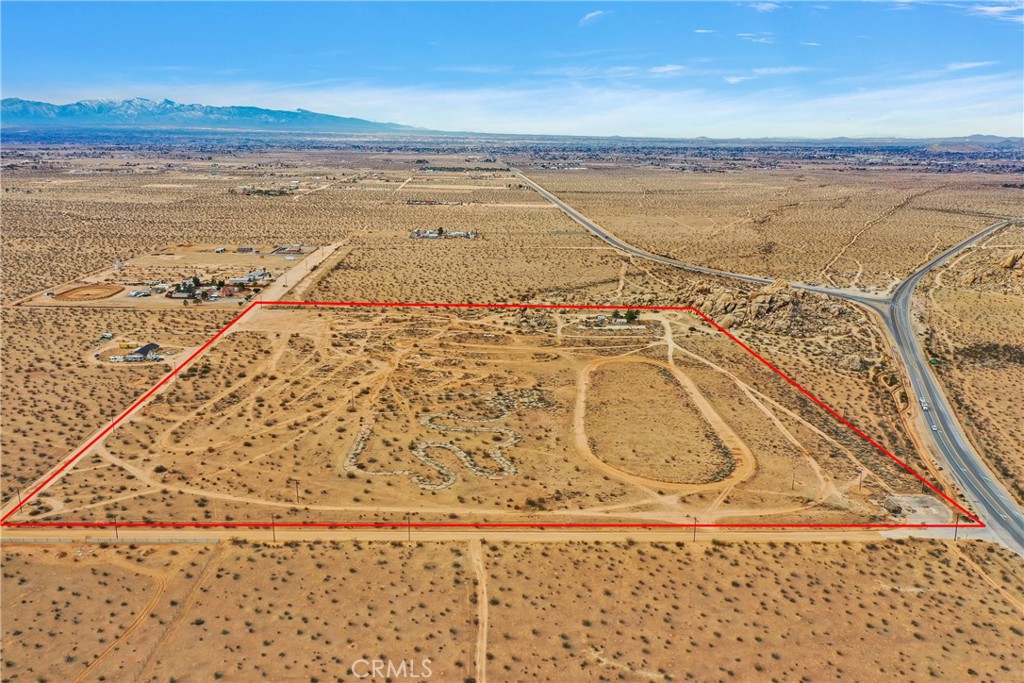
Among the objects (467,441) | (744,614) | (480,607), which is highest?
(467,441)

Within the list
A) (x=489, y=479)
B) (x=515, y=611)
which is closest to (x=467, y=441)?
(x=489, y=479)

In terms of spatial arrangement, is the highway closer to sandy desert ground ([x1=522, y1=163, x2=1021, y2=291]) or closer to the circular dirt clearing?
sandy desert ground ([x1=522, y1=163, x2=1021, y2=291])

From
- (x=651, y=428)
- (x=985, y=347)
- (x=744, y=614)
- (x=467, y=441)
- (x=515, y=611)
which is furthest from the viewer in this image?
(x=985, y=347)

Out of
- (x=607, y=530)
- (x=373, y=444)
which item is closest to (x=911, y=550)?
(x=607, y=530)

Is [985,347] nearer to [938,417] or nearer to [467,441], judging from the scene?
[938,417]

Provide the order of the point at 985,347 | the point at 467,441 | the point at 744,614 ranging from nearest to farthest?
the point at 744,614
the point at 467,441
the point at 985,347

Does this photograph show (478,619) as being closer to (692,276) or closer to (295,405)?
(295,405)

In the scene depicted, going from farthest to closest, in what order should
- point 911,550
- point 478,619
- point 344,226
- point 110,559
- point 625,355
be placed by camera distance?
point 344,226, point 625,355, point 911,550, point 110,559, point 478,619
